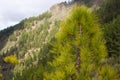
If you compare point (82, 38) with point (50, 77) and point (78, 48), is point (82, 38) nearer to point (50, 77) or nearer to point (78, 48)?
point (78, 48)

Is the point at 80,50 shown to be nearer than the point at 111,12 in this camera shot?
Yes

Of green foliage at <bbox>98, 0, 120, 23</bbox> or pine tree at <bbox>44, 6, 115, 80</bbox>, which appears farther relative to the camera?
green foliage at <bbox>98, 0, 120, 23</bbox>

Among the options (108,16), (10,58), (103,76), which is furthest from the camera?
(108,16)

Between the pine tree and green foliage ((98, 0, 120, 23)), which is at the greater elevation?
green foliage ((98, 0, 120, 23))

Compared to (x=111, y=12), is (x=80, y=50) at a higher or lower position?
lower

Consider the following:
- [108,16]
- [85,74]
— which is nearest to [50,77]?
[85,74]

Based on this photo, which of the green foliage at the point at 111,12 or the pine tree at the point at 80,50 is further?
the green foliage at the point at 111,12

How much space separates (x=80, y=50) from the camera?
40.7ft

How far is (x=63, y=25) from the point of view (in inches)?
499

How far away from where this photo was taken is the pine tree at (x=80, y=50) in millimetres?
12094

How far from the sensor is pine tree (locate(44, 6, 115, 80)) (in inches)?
476

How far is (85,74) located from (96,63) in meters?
0.57

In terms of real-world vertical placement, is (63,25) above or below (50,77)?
above

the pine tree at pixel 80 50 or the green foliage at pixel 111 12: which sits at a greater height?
the green foliage at pixel 111 12
